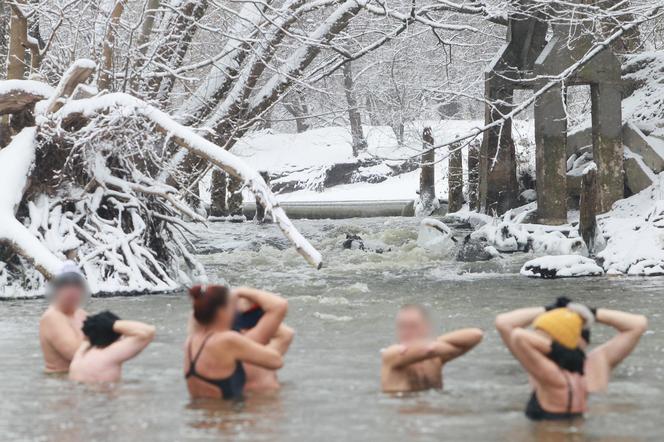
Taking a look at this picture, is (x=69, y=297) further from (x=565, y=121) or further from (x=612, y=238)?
(x=565, y=121)

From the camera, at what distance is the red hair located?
7.94m

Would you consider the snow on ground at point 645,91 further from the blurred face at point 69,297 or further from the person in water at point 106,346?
the person in water at point 106,346

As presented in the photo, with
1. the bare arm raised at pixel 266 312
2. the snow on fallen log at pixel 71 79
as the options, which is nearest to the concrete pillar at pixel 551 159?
the snow on fallen log at pixel 71 79

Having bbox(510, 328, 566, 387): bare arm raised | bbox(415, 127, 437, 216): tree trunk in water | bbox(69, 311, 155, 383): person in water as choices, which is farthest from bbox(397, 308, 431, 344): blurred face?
bbox(415, 127, 437, 216): tree trunk in water

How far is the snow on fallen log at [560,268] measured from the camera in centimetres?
1856

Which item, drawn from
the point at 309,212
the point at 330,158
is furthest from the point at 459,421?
the point at 330,158

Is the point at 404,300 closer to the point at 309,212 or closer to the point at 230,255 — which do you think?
the point at 230,255

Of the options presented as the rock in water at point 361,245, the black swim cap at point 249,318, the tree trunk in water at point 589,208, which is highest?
the tree trunk in water at point 589,208

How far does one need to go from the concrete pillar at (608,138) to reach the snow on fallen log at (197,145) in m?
10.2

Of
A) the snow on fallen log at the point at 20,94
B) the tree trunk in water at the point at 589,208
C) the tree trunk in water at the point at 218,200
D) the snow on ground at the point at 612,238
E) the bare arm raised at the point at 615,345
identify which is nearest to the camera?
the bare arm raised at the point at 615,345

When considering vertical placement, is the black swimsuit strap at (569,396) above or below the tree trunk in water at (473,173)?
below

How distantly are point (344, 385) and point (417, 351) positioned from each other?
1268mm

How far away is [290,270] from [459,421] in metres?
12.6

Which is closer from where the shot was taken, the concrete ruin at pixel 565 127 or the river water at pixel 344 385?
the river water at pixel 344 385
